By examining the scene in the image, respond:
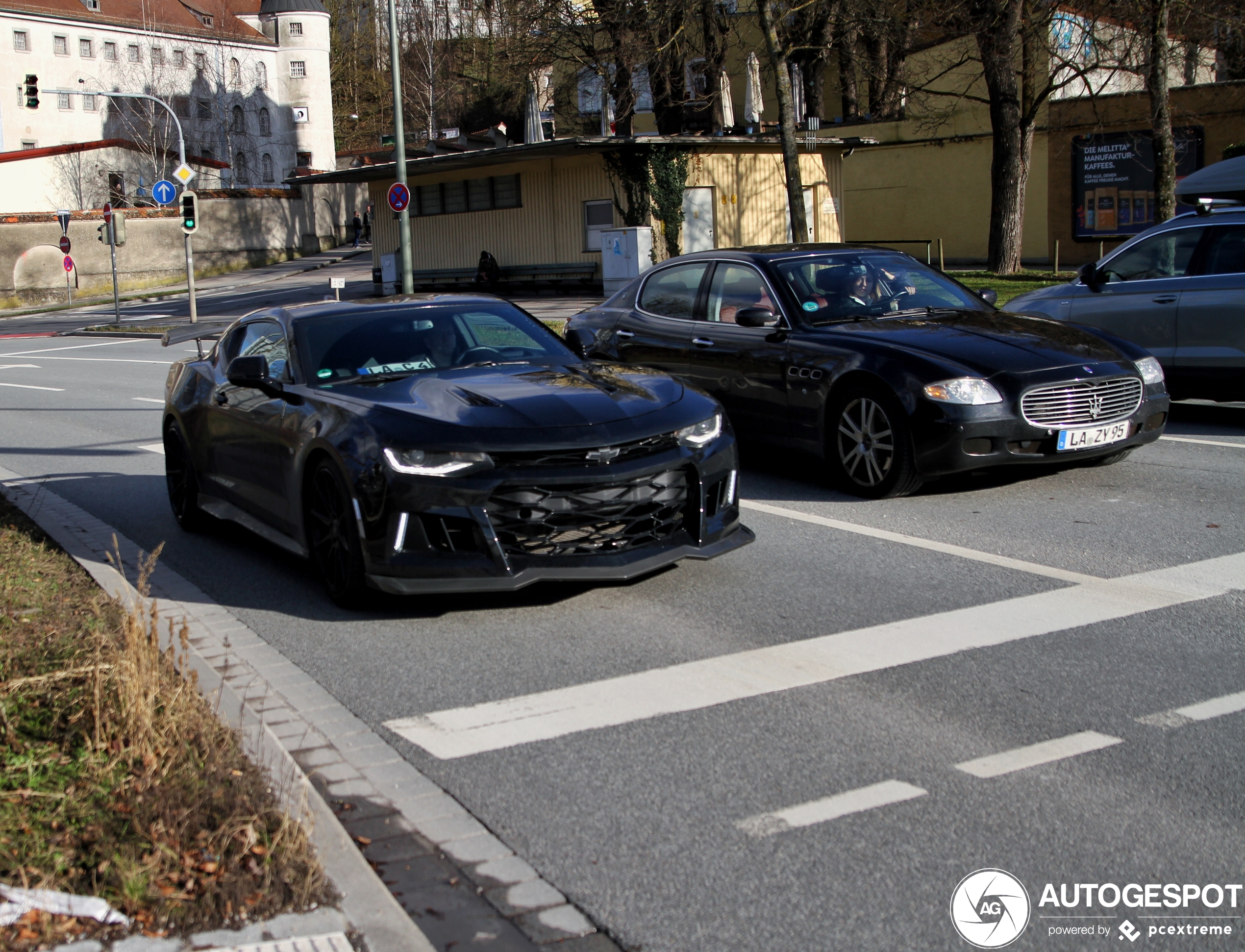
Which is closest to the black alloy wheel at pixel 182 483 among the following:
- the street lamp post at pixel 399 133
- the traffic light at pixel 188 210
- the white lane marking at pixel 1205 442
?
the white lane marking at pixel 1205 442

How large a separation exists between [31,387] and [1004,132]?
1887 cm

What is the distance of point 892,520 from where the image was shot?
304 inches

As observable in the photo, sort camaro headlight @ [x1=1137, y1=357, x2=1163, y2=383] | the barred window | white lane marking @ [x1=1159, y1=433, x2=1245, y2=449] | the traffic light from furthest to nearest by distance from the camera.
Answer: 1. the barred window
2. the traffic light
3. white lane marking @ [x1=1159, y1=433, x2=1245, y2=449]
4. camaro headlight @ [x1=1137, y1=357, x2=1163, y2=383]

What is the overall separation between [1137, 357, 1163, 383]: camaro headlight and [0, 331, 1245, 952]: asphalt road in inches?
28.7

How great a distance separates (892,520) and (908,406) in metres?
0.70

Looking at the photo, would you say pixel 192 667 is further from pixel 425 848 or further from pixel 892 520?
pixel 892 520

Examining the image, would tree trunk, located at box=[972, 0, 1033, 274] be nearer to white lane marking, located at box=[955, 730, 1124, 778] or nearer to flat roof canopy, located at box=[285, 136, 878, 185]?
flat roof canopy, located at box=[285, 136, 878, 185]

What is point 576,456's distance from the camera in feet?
18.8

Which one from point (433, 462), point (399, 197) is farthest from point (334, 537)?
point (399, 197)

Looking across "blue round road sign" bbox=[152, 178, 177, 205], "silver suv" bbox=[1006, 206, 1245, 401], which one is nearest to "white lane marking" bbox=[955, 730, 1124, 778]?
"silver suv" bbox=[1006, 206, 1245, 401]

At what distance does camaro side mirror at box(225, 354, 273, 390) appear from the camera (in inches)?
264

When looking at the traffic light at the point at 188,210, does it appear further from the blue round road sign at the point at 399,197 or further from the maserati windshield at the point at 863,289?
the maserati windshield at the point at 863,289

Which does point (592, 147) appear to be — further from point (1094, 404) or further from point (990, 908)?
point (990, 908)

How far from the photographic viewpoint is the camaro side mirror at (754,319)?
8789 mm
